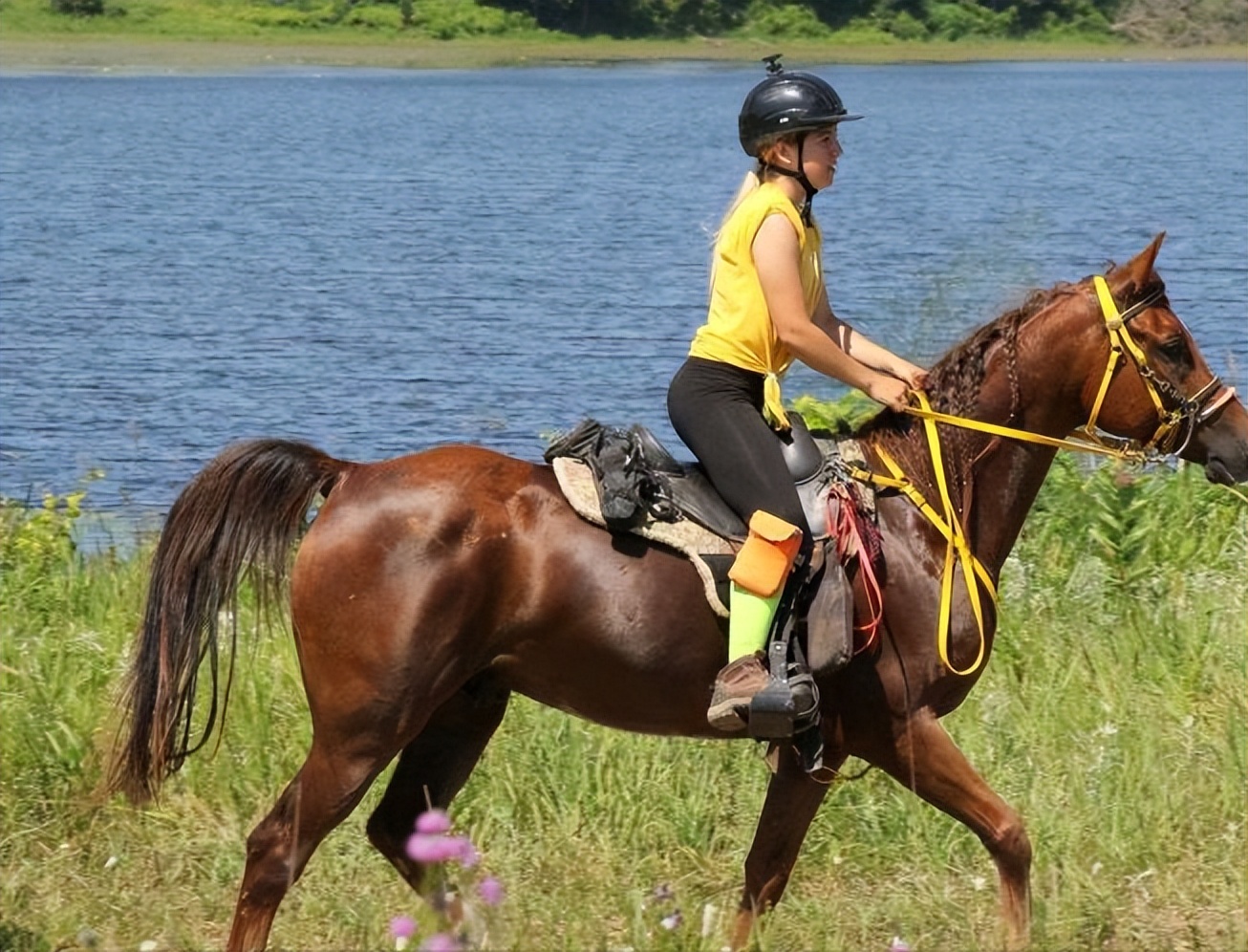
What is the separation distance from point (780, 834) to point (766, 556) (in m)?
0.91

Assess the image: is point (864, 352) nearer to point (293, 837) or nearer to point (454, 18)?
point (293, 837)

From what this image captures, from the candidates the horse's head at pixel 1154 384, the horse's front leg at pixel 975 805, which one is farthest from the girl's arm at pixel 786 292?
the horse's front leg at pixel 975 805

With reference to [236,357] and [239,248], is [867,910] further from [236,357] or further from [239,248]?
[239,248]

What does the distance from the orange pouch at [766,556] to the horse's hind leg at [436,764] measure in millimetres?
991

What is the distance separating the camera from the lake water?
51.2 feet

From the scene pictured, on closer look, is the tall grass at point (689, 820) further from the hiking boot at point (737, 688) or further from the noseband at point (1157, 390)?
the noseband at point (1157, 390)

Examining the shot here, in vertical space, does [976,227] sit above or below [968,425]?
below

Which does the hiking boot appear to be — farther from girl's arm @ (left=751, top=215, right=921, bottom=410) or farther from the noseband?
the noseband

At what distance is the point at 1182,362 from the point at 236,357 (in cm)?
1441

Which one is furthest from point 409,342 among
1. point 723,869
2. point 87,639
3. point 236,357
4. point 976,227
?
point 723,869

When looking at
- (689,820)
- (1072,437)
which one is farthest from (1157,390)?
(689,820)

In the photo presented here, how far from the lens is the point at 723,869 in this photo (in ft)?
21.7

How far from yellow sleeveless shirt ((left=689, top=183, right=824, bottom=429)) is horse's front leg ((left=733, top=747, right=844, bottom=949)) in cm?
103

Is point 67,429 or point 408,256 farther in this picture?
point 408,256
